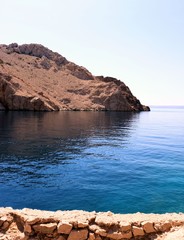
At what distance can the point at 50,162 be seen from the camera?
31.4m

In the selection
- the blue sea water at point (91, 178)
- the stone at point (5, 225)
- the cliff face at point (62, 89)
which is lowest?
the blue sea water at point (91, 178)

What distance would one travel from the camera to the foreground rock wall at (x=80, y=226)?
41.1 ft

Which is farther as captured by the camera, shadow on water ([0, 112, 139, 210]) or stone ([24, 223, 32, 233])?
shadow on water ([0, 112, 139, 210])

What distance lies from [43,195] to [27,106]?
381ft

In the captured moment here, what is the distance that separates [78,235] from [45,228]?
1670 millimetres

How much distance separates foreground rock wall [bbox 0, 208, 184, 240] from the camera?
493 inches

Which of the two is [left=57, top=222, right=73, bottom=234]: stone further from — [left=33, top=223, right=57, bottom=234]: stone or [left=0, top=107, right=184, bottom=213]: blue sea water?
[left=0, top=107, right=184, bottom=213]: blue sea water

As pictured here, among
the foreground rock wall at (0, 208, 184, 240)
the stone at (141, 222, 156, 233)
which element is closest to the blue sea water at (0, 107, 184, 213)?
the foreground rock wall at (0, 208, 184, 240)

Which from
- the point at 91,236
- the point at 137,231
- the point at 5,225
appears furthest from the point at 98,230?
the point at 5,225

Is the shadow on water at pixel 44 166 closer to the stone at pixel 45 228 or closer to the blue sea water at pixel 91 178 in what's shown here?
the blue sea water at pixel 91 178

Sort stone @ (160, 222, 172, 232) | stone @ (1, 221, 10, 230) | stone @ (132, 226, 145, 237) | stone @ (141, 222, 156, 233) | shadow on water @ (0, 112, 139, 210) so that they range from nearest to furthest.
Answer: stone @ (132, 226, 145, 237)
stone @ (141, 222, 156, 233)
stone @ (160, 222, 172, 232)
stone @ (1, 221, 10, 230)
shadow on water @ (0, 112, 139, 210)

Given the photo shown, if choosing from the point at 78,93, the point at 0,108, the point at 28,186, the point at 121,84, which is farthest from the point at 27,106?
the point at 28,186

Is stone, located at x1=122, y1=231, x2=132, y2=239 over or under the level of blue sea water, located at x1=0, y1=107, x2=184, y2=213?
over

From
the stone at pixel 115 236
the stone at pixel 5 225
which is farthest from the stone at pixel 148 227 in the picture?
the stone at pixel 5 225
